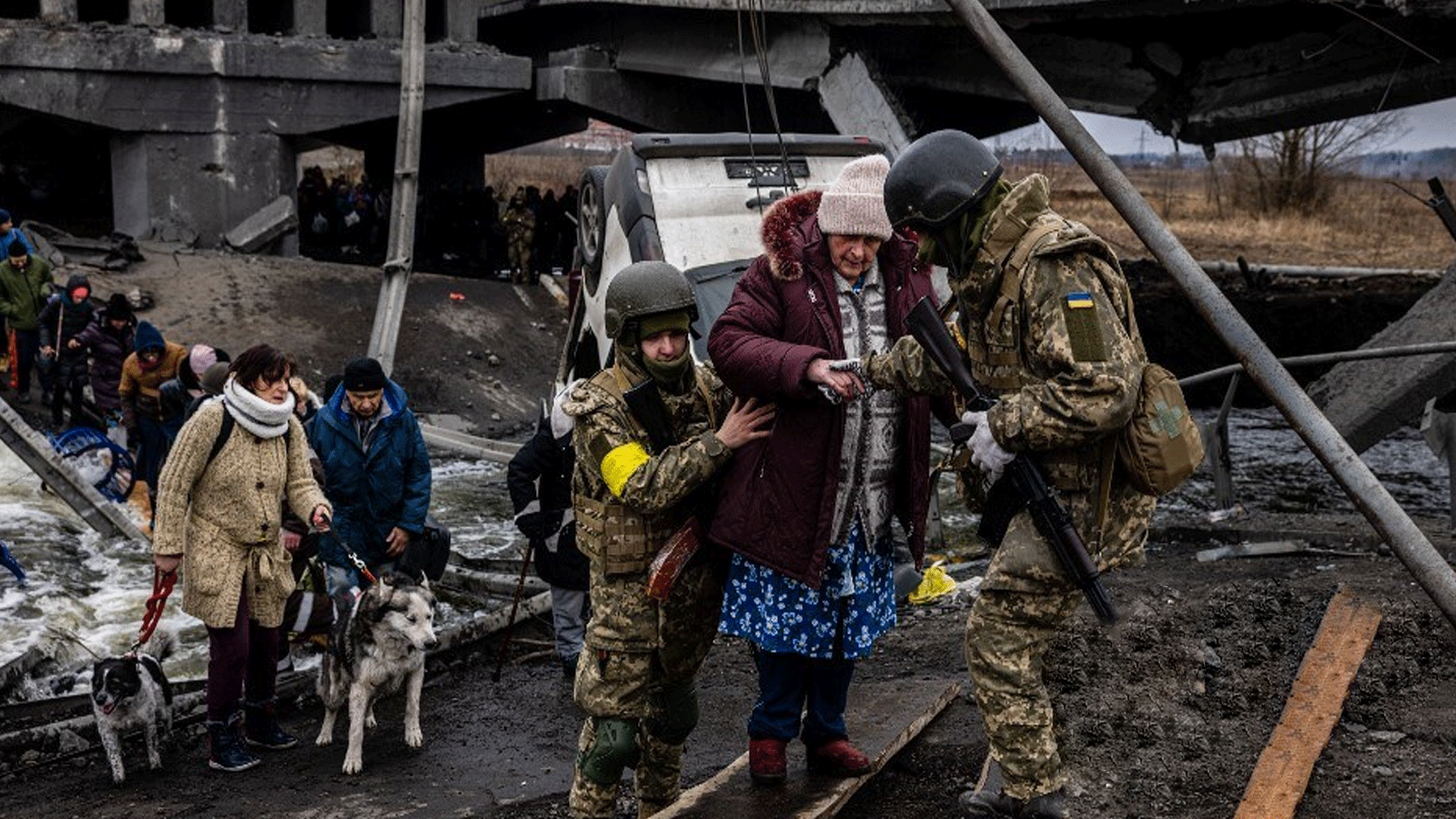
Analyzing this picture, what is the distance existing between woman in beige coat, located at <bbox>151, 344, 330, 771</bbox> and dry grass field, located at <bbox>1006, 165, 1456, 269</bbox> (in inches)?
887

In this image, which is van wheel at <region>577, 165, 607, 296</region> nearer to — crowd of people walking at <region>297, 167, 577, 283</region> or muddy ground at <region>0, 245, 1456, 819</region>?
muddy ground at <region>0, 245, 1456, 819</region>

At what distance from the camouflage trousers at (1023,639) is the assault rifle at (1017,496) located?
50 millimetres

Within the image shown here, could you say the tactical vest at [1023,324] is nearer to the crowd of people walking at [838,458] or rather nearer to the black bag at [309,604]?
the crowd of people walking at [838,458]

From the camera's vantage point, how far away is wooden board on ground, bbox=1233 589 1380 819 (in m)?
4.52

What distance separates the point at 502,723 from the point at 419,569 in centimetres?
87

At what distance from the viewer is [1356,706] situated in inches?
213

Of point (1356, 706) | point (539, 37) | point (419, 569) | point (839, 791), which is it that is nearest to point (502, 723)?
point (419, 569)

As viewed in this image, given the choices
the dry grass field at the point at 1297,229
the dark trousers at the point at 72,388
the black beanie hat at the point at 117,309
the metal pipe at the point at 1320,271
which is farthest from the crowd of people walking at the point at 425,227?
the black beanie hat at the point at 117,309

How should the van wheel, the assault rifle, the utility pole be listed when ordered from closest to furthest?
the assault rifle, the van wheel, the utility pole

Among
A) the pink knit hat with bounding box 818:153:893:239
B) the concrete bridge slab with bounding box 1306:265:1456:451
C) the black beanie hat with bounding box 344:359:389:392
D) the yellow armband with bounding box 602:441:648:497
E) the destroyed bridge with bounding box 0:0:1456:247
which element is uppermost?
the destroyed bridge with bounding box 0:0:1456:247

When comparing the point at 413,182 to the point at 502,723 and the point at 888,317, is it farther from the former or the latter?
the point at 888,317

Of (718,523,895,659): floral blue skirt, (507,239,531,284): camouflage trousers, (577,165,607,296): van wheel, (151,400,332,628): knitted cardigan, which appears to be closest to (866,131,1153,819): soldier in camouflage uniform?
(718,523,895,659): floral blue skirt

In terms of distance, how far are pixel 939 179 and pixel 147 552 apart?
8464mm

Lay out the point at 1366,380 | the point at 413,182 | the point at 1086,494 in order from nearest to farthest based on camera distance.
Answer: the point at 1086,494 < the point at 1366,380 < the point at 413,182
